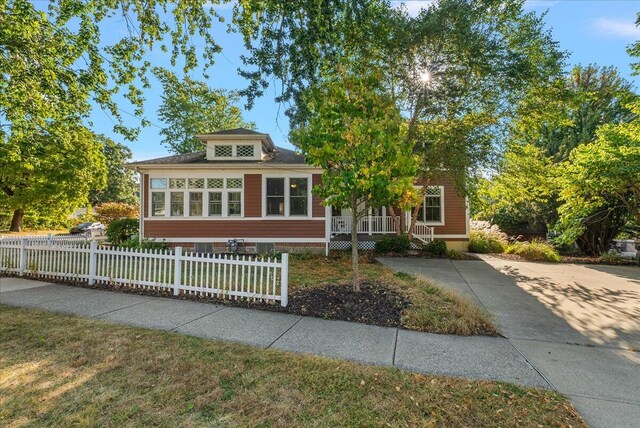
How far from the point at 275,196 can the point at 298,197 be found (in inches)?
39.7

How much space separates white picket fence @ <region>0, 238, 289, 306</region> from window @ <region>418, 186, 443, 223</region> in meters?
11.0

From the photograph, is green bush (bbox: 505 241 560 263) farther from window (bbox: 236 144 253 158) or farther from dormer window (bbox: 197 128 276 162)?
window (bbox: 236 144 253 158)

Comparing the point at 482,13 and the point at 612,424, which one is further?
the point at 482,13

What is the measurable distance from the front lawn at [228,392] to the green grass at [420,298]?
1.60m

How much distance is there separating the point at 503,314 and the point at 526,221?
1918cm

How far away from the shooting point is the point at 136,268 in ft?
22.1

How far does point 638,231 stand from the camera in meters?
15.7

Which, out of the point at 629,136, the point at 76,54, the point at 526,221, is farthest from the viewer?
the point at 526,221

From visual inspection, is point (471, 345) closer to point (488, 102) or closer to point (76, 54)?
point (76, 54)

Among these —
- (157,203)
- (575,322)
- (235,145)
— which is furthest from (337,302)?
(157,203)

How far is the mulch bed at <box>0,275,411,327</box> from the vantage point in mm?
5184

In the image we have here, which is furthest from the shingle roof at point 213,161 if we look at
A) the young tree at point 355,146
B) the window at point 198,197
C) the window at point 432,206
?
the window at point 432,206

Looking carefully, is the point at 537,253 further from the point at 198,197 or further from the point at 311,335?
the point at 198,197

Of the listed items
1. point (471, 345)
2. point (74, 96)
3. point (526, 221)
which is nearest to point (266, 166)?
point (74, 96)
